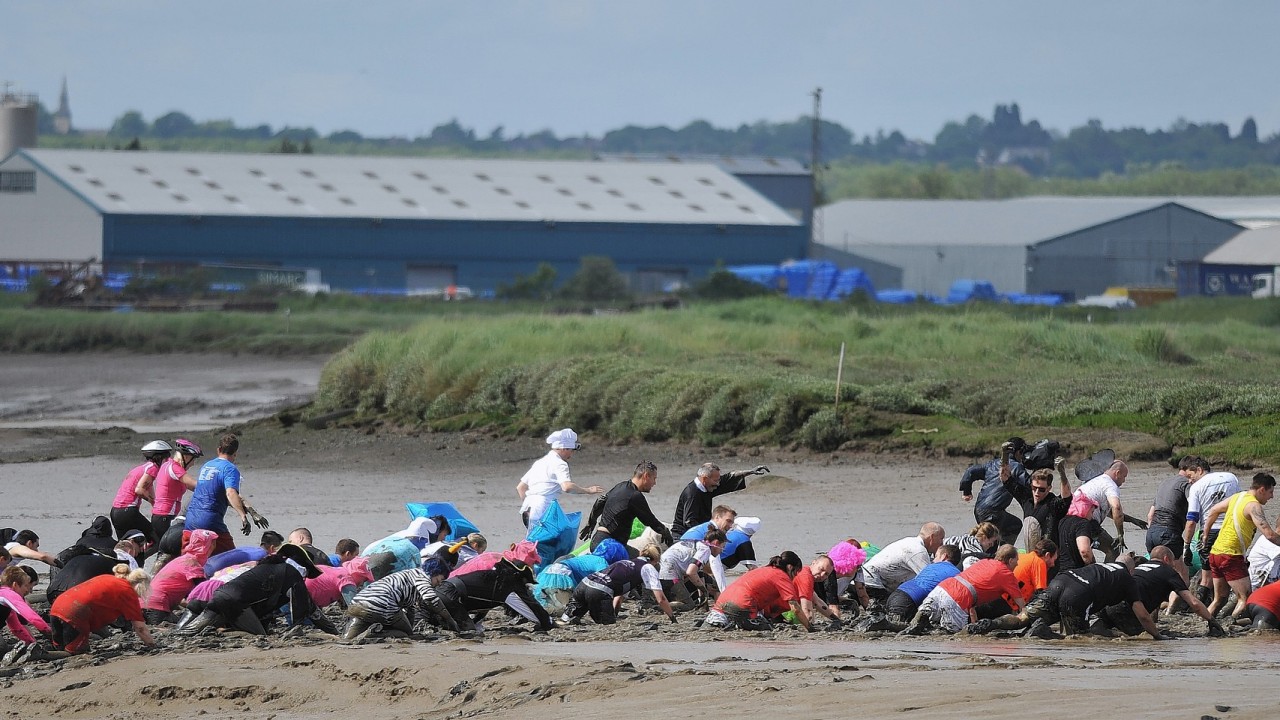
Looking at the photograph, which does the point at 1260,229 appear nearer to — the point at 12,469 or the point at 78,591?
the point at 12,469

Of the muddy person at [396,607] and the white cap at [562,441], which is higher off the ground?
the white cap at [562,441]

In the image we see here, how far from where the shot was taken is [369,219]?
70938 millimetres

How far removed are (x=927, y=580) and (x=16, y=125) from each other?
84.6m

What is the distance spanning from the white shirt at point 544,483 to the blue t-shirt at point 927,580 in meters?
3.58

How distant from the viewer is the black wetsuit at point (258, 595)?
521 inches

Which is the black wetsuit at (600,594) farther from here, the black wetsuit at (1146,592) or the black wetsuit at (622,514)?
the black wetsuit at (1146,592)

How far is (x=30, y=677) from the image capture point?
1213cm

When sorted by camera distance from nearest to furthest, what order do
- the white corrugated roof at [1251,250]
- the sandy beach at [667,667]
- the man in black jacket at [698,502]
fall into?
the sandy beach at [667,667], the man in black jacket at [698,502], the white corrugated roof at [1251,250]

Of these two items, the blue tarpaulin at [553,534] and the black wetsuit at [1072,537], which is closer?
the black wetsuit at [1072,537]

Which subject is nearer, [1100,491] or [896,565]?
[896,565]

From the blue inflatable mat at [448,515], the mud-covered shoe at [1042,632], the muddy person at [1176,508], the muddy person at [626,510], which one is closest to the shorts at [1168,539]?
the muddy person at [1176,508]

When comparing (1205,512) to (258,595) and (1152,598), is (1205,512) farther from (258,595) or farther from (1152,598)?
(258,595)

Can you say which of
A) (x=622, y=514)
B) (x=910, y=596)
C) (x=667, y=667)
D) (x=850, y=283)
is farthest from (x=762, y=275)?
(x=667, y=667)

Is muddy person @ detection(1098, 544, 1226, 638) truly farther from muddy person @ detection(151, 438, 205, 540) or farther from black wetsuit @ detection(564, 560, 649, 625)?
muddy person @ detection(151, 438, 205, 540)
